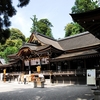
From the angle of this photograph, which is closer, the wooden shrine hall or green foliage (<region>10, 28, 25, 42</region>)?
the wooden shrine hall

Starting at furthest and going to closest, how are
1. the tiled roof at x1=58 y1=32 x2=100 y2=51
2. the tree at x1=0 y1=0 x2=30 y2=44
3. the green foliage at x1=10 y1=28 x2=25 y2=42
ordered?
1. the green foliage at x1=10 y1=28 x2=25 y2=42
2. the tiled roof at x1=58 y1=32 x2=100 y2=51
3. the tree at x1=0 y1=0 x2=30 y2=44

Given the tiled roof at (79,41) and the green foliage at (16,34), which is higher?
the green foliage at (16,34)

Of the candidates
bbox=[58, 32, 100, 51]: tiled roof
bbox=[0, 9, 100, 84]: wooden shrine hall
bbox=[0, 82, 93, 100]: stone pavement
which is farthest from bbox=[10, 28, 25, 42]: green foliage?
bbox=[0, 82, 93, 100]: stone pavement

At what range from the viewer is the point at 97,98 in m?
7.74

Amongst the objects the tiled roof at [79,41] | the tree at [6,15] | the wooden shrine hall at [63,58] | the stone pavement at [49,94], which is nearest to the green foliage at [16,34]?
the wooden shrine hall at [63,58]

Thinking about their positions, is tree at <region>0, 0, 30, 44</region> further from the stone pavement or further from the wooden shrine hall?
the wooden shrine hall

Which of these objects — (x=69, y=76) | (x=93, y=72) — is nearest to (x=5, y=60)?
(x=69, y=76)

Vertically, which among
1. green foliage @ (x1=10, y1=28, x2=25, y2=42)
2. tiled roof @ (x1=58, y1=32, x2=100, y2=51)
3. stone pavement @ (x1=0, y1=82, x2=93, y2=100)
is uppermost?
green foliage @ (x1=10, y1=28, x2=25, y2=42)

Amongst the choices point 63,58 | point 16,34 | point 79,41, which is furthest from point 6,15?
point 16,34

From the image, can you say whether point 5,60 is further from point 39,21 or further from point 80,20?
point 80,20

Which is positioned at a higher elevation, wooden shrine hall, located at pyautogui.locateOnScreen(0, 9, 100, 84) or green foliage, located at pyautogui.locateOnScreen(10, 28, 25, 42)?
green foliage, located at pyautogui.locateOnScreen(10, 28, 25, 42)

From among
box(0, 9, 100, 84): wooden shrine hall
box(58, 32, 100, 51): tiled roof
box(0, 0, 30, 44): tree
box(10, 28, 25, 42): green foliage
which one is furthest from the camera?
box(10, 28, 25, 42): green foliage

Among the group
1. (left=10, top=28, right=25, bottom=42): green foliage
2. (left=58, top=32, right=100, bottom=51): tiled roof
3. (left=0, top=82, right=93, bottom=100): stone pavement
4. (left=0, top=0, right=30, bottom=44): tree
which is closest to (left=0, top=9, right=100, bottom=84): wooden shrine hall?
(left=58, top=32, right=100, bottom=51): tiled roof

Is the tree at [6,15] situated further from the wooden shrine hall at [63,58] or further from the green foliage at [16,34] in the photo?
the green foliage at [16,34]
